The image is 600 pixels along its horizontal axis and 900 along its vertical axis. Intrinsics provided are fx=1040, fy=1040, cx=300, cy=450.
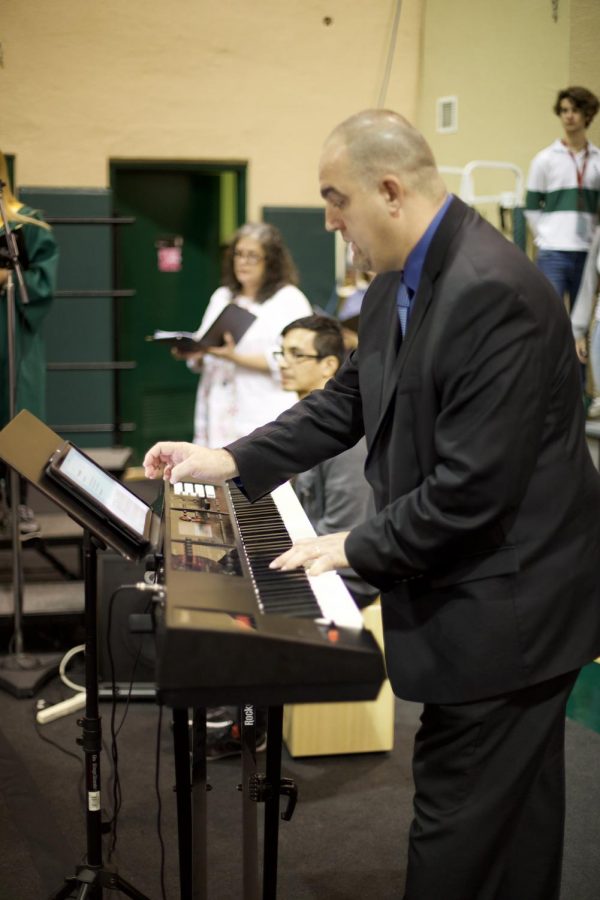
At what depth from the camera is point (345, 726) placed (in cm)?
319

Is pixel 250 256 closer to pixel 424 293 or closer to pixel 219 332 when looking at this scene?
pixel 219 332

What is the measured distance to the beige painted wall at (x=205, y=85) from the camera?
7.16 metres

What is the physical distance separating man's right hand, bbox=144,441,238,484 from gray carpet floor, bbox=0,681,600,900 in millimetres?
1136

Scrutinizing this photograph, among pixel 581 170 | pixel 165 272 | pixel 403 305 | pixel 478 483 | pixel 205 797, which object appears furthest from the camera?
pixel 165 272

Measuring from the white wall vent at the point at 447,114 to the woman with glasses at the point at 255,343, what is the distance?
10.3 feet

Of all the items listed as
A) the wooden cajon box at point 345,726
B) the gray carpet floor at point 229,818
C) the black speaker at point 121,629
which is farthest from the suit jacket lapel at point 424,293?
the black speaker at point 121,629

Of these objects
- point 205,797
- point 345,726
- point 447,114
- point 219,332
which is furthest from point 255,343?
point 447,114

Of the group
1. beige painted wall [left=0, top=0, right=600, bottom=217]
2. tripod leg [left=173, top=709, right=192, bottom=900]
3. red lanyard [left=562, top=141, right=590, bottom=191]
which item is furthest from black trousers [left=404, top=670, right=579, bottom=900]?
beige painted wall [left=0, top=0, right=600, bottom=217]

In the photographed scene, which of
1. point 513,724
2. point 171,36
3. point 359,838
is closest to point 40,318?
point 359,838

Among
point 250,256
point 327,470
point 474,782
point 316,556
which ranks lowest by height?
point 474,782

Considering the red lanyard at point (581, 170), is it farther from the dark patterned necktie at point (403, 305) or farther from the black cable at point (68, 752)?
the dark patterned necktie at point (403, 305)

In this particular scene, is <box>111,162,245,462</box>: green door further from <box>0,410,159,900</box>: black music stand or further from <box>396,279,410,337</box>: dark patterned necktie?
<box>396,279,410,337</box>: dark patterned necktie

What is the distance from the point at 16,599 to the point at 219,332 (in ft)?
4.41

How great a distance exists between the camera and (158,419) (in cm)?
805
